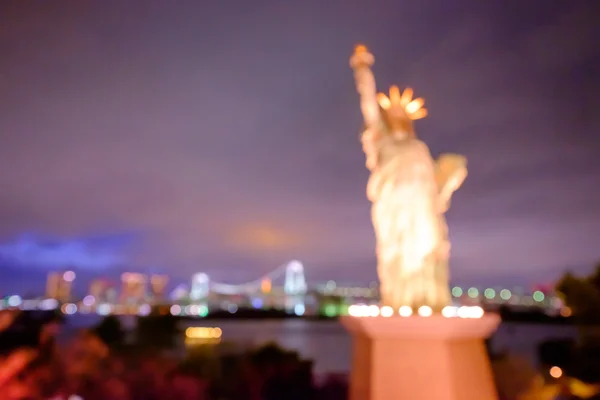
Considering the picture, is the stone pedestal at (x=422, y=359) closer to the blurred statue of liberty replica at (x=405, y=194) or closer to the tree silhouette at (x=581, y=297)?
the blurred statue of liberty replica at (x=405, y=194)

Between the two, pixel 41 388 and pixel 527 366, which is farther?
pixel 527 366

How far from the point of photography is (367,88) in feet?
18.1

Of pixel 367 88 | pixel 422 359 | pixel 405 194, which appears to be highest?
pixel 367 88

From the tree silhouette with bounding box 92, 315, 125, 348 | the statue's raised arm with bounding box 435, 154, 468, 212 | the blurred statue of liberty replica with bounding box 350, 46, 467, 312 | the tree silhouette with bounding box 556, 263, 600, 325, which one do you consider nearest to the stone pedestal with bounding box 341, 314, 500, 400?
the blurred statue of liberty replica with bounding box 350, 46, 467, 312

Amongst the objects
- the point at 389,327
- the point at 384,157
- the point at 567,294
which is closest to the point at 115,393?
the point at 389,327

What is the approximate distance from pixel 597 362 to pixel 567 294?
176 cm

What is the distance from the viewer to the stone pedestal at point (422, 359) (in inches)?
175

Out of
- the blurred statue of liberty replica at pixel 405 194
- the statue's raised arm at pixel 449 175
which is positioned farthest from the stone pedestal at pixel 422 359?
the statue's raised arm at pixel 449 175

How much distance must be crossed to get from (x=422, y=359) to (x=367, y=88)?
2.65 m

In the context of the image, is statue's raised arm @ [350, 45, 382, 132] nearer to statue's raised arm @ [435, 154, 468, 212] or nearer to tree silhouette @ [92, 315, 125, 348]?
statue's raised arm @ [435, 154, 468, 212]

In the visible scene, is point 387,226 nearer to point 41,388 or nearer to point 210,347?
point 41,388

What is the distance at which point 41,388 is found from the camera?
21.8 ft

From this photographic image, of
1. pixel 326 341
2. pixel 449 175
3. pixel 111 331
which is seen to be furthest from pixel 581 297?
pixel 326 341

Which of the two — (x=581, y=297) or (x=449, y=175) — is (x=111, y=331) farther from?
(x=449, y=175)
